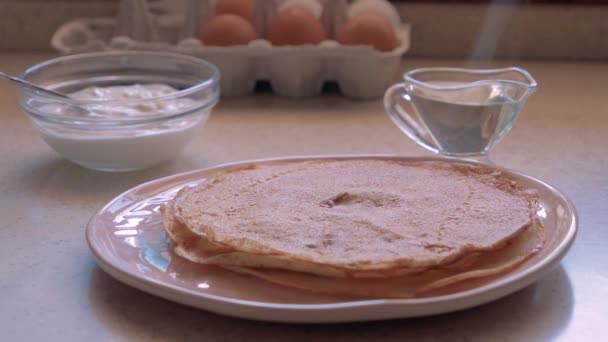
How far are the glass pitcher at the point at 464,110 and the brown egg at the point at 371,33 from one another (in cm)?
30

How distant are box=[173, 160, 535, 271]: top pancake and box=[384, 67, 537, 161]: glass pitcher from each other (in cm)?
18

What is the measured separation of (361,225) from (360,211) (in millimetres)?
43

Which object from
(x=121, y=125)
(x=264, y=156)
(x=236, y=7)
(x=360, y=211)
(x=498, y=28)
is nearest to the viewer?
(x=360, y=211)

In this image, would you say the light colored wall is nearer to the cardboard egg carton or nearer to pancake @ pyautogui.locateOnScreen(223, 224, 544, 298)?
the cardboard egg carton

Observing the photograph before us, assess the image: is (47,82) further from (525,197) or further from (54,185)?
(525,197)

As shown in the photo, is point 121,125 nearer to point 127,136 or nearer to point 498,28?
point 127,136

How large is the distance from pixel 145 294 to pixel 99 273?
0.29 ft

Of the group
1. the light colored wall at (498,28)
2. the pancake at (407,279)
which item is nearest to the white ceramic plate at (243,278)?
the pancake at (407,279)

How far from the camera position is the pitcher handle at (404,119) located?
3.76 ft

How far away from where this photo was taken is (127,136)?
1.08 meters

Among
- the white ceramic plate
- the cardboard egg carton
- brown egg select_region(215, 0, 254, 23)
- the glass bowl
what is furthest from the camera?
brown egg select_region(215, 0, 254, 23)

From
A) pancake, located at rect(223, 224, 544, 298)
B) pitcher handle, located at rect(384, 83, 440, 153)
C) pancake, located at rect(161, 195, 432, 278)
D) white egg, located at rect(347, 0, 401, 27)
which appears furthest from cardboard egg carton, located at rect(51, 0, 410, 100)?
pancake, located at rect(223, 224, 544, 298)

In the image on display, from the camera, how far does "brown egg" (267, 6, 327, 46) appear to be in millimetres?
1470

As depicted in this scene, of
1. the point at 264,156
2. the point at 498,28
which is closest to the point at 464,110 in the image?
the point at 264,156
